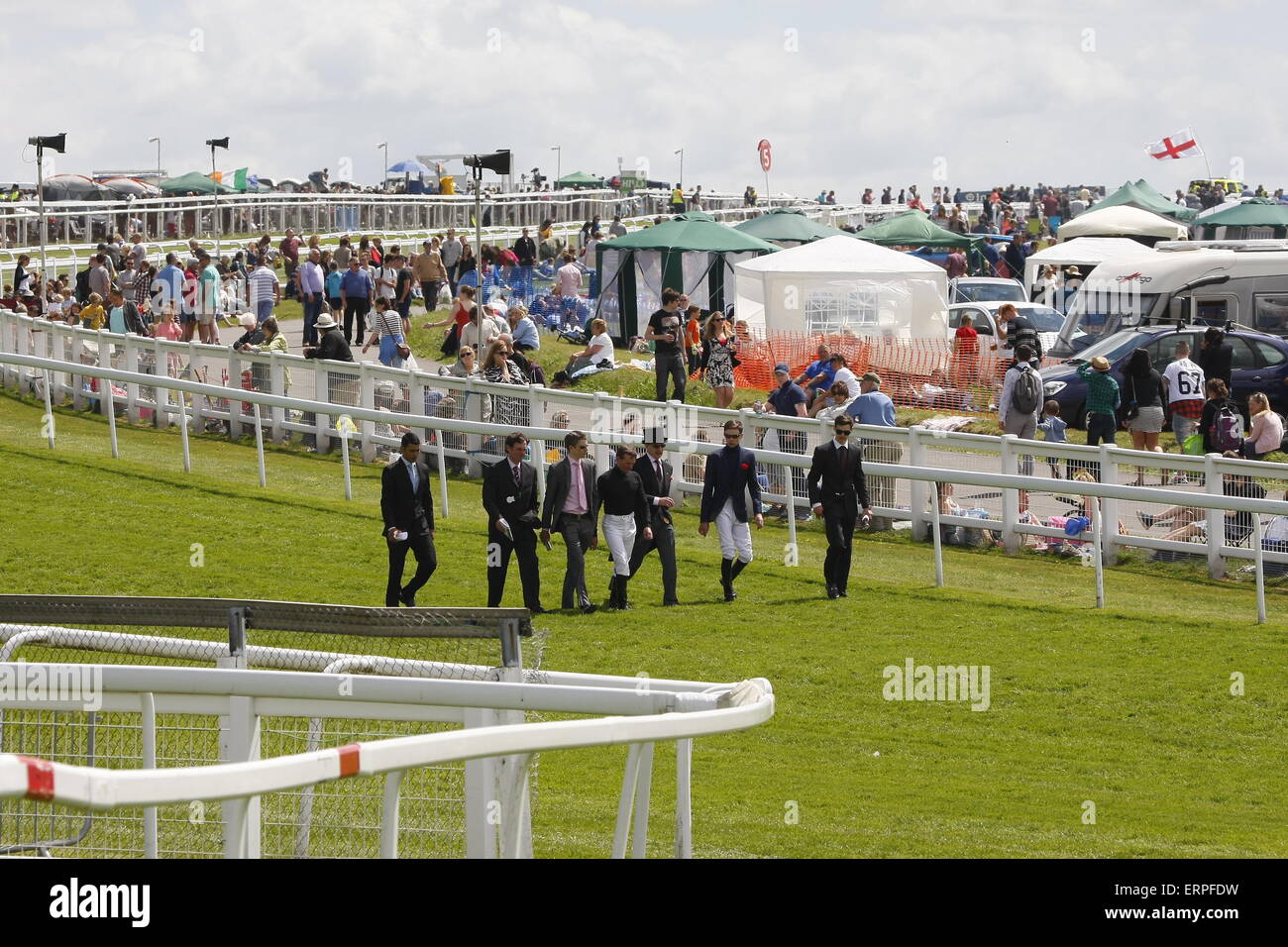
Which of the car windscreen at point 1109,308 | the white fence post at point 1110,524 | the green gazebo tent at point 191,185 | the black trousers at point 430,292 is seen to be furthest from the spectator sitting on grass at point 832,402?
the green gazebo tent at point 191,185

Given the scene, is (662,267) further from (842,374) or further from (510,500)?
(510,500)

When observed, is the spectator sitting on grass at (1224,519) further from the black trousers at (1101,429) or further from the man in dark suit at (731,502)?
the black trousers at (1101,429)

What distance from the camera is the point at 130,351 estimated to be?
2542 centimetres

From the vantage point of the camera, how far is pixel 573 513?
15617mm

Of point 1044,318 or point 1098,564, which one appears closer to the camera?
point 1098,564

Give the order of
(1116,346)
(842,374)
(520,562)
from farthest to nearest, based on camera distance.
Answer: (1116,346)
(842,374)
(520,562)

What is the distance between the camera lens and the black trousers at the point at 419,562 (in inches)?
586

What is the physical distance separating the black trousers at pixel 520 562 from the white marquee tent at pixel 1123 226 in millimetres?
32494

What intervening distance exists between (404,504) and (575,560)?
150 cm

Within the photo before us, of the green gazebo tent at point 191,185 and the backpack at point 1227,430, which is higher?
the green gazebo tent at point 191,185

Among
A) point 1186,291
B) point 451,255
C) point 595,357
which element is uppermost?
point 451,255

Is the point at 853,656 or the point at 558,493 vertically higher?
the point at 558,493

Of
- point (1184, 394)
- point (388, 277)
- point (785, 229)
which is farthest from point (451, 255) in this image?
point (1184, 394)

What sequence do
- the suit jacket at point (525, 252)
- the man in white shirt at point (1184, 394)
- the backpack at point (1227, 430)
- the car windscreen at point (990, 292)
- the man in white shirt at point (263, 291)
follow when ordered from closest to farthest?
the backpack at point (1227, 430), the man in white shirt at point (1184, 394), the man in white shirt at point (263, 291), the car windscreen at point (990, 292), the suit jacket at point (525, 252)
